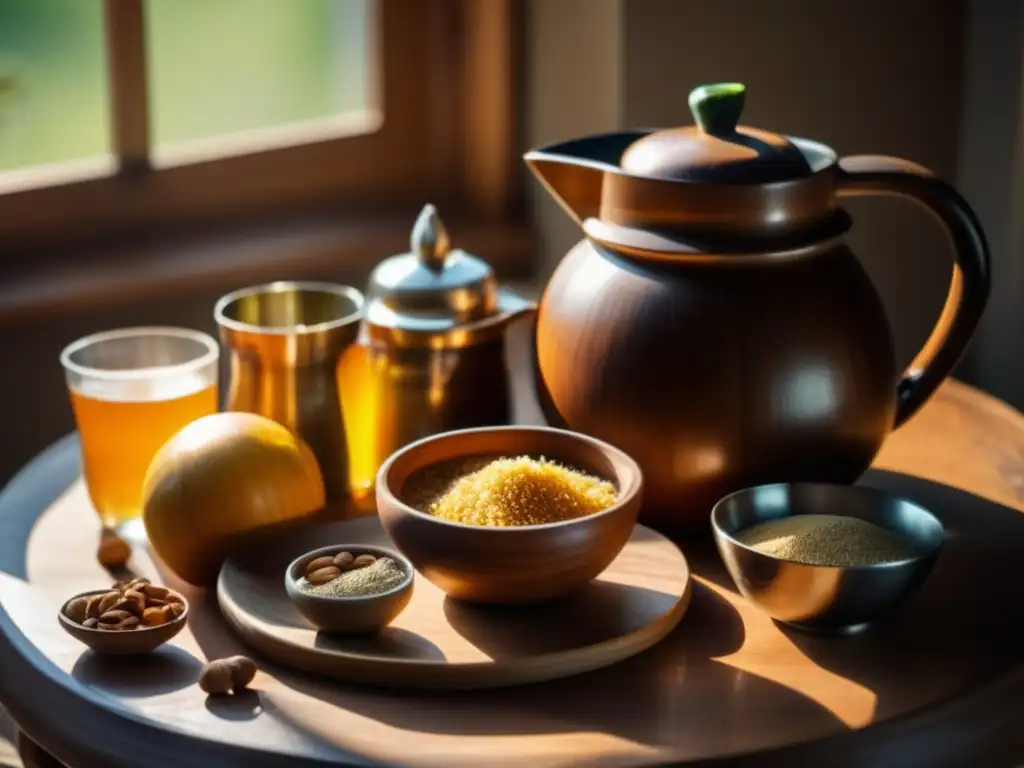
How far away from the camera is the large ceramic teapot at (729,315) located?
2.97 feet

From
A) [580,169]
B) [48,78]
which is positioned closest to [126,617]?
[580,169]

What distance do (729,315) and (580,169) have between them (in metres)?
0.18

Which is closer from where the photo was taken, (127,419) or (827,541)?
(827,541)

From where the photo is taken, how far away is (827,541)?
33.2 inches

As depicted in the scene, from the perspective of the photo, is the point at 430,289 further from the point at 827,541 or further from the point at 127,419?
the point at 827,541

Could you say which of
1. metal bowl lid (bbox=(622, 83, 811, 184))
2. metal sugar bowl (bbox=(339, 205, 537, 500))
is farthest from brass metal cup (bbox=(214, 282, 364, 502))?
metal bowl lid (bbox=(622, 83, 811, 184))

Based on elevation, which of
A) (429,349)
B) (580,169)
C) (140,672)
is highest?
(580,169)

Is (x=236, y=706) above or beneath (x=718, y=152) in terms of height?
beneath

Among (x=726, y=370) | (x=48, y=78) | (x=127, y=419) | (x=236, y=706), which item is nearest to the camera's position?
(x=236, y=706)

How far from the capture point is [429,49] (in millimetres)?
1828

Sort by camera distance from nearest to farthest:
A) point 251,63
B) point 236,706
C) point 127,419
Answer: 1. point 236,706
2. point 127,419
3. point 251,63

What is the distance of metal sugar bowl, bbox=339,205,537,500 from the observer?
102 cm

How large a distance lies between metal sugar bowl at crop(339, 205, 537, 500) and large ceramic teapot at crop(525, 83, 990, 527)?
0.28 ft

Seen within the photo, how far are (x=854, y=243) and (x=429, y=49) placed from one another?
1.90ft
